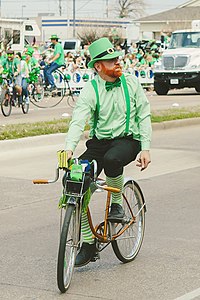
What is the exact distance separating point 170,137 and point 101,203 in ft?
23.9

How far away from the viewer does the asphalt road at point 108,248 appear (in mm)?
6273

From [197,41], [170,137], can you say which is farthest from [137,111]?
[197,41]

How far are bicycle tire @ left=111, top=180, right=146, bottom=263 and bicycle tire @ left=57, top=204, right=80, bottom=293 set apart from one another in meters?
0.71

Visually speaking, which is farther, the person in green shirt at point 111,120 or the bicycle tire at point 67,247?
the person in green shirt at point 111,120

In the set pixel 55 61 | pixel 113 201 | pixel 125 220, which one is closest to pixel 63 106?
pixel 55 61

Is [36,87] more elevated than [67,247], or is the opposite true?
[67,247]

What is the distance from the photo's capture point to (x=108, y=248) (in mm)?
7609

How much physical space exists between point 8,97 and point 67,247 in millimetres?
14867

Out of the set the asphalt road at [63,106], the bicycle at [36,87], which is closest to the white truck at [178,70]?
the asphalt road at [63,106]

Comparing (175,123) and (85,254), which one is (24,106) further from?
(85,254)

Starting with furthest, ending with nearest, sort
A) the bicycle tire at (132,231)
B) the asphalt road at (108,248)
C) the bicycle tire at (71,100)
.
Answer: the bicycle tire at (71,100) → the bicycle tire at (132,231) → the asphalt road at (108,248)

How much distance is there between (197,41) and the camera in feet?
105

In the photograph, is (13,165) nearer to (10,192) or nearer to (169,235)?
(10,192)

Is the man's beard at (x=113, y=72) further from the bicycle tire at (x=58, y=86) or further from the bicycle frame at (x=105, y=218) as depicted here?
the bicycle tire at (x=58, y=86)
